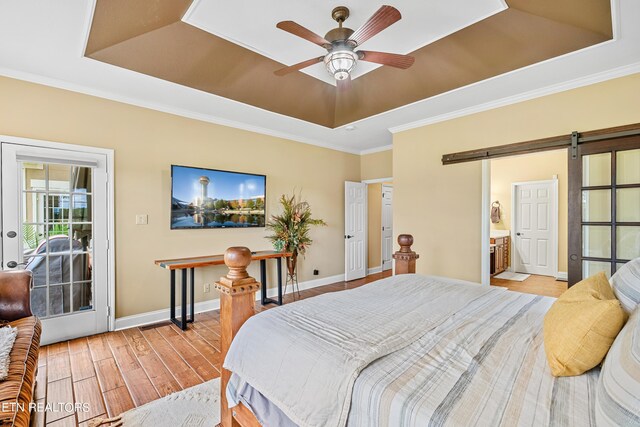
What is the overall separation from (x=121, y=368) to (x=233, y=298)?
188cm

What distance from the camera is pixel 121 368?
2.54 meters

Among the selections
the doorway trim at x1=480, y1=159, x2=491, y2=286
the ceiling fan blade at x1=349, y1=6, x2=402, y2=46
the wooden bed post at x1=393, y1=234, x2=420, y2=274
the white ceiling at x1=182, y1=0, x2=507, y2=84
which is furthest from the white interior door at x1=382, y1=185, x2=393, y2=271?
the ceiling fan blade at x1=349, y1=6, x2=402, y2=46

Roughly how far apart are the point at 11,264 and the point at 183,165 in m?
1.89

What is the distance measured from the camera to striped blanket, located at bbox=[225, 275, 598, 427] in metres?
0.83

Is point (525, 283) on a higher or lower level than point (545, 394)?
lower

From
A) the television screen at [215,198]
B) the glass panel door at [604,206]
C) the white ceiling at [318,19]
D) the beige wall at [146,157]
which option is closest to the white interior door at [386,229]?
the beige wall at [146,157]

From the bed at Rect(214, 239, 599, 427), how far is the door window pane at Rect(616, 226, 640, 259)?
5.92 ft

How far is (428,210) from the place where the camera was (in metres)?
4.26

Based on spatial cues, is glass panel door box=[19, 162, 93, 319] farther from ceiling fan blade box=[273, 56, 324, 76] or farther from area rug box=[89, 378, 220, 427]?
ceiling fan blade box=[273, 56, 324, 76]

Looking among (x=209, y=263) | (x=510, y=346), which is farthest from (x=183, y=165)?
(x=510, y=346)

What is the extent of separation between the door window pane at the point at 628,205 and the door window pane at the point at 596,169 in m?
0.15

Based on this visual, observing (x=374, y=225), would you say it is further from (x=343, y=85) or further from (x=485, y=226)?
(x=343, y=85)

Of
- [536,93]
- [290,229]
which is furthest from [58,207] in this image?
[536,93]

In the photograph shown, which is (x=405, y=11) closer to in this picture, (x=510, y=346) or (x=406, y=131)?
(x=406, y=131)
